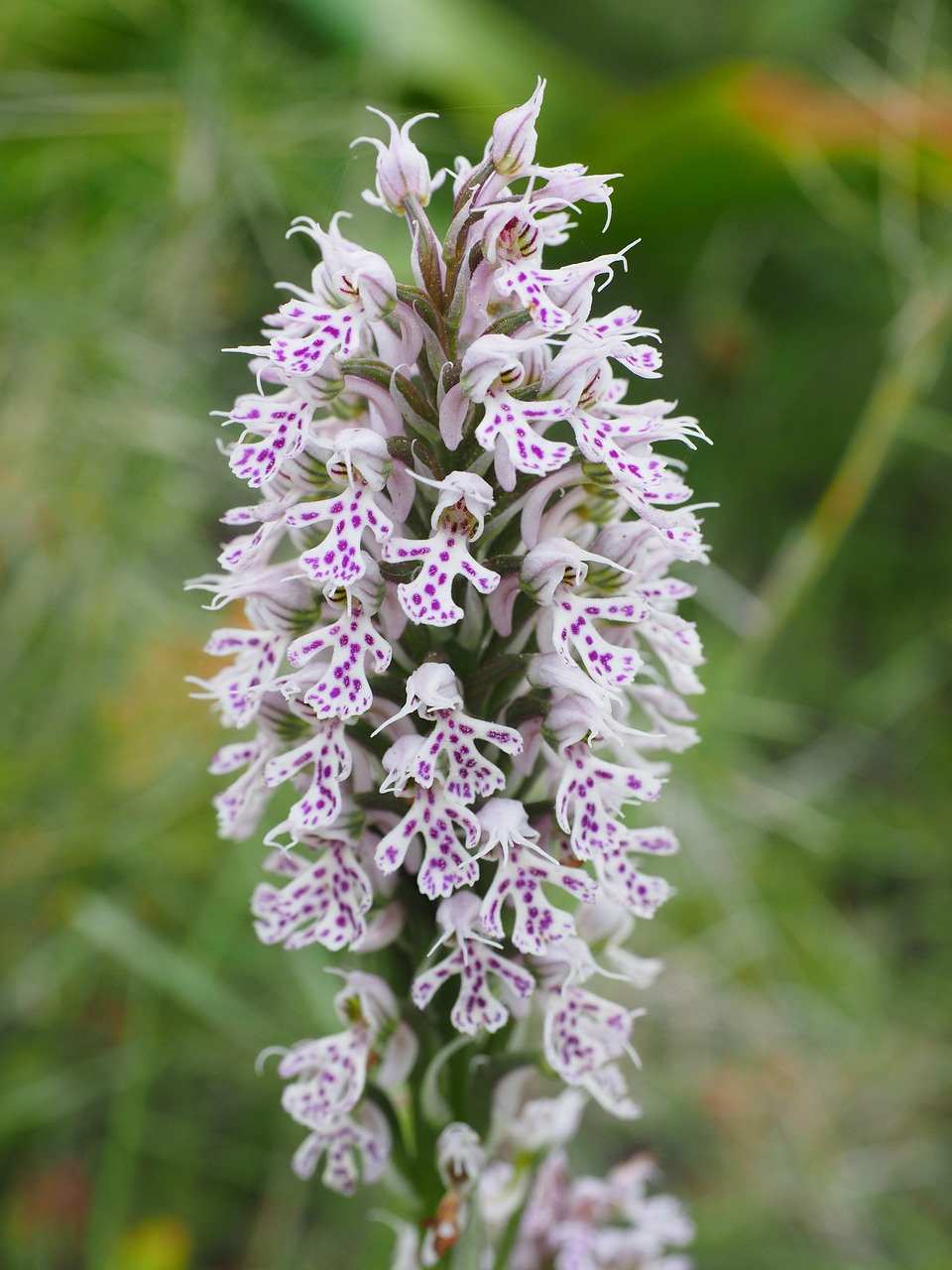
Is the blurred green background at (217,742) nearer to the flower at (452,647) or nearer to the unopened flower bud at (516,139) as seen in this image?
the flower at (452,647)

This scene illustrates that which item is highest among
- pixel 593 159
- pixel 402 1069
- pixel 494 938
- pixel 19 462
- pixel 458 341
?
pixel 593 159

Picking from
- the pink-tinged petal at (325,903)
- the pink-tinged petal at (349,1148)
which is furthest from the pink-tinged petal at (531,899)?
the pink-tinged petal at (349,1148)

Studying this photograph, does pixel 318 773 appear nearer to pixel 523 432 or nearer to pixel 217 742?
pixel 523 432

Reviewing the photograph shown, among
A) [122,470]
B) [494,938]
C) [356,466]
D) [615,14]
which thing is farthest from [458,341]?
[615,14]

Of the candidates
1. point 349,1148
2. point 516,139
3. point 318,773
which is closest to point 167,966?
point 349,1148

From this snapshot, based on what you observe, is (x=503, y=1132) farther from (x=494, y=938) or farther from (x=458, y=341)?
(x=458, y=341)

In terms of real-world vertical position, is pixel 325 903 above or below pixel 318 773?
below

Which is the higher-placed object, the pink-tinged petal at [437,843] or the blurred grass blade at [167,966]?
the pink-tinged petal at [437,843]

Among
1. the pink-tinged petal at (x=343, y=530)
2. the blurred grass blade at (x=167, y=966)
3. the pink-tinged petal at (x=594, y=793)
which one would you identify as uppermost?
the pink-tinged petal at (x=343, y=530)
